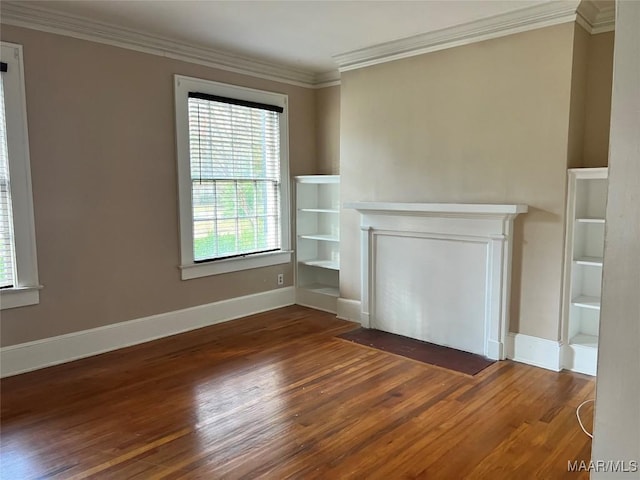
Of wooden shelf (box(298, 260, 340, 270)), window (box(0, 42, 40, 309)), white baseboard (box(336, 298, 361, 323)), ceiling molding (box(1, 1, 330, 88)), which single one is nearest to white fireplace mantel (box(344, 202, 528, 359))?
white baseboard (box(336, 298, 361, 323))

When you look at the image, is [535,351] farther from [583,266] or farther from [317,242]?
[317,242]

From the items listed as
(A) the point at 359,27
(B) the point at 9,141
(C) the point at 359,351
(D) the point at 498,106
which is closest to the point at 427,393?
(C) the point at 359,351

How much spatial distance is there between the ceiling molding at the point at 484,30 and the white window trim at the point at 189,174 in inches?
37.2

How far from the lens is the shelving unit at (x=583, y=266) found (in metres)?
3.32

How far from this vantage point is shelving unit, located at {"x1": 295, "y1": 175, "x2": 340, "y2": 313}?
5.15 metres

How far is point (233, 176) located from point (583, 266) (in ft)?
10.3

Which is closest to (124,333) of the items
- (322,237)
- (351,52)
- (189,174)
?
(189,174)

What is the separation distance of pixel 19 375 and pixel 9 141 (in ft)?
5.39

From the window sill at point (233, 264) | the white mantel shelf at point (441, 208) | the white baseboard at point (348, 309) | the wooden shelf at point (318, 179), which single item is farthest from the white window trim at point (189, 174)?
the white mantel shelf at point (441, 208)

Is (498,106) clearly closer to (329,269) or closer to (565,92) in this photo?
(565,92)

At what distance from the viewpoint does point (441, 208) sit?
12.4 ft

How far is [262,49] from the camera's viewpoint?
13.9 ft

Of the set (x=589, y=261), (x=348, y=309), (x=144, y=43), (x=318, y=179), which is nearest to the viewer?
(x=589, y=261)

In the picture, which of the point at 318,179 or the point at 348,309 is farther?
the point at 318,179
